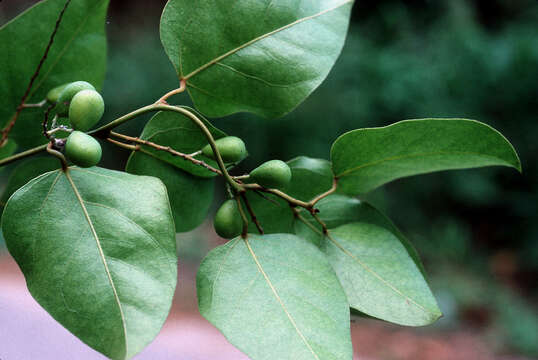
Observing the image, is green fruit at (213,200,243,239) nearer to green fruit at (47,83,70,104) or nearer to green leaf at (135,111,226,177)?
green leaf at (135,111,226,177)

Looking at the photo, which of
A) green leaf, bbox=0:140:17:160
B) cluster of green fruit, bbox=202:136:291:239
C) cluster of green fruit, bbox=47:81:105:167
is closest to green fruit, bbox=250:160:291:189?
cluster of green fruit, bbox=202:136:291:239

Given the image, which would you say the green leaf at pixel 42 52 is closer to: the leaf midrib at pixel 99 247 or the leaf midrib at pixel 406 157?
the leaf midrib at pixel 99 247

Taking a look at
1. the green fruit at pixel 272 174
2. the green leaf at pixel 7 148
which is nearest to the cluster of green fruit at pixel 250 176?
the green fruit at pixel 272 174

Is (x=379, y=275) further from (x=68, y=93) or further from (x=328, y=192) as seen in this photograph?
(x=68, y=93)

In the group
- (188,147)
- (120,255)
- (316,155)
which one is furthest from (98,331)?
(316,155)

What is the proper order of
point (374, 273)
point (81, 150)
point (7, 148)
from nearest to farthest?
point (81, 150), point (374, 273), point (7, 148)

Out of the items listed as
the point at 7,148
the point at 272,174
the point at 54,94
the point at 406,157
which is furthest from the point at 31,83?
the point at 406,157

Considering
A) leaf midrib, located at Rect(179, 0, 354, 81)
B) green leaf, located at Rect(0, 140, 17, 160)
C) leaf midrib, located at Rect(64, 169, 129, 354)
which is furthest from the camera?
green leaf, located at Rect(0, 140, 17, 160)

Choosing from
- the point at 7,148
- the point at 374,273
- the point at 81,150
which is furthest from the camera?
the point at 7,148
